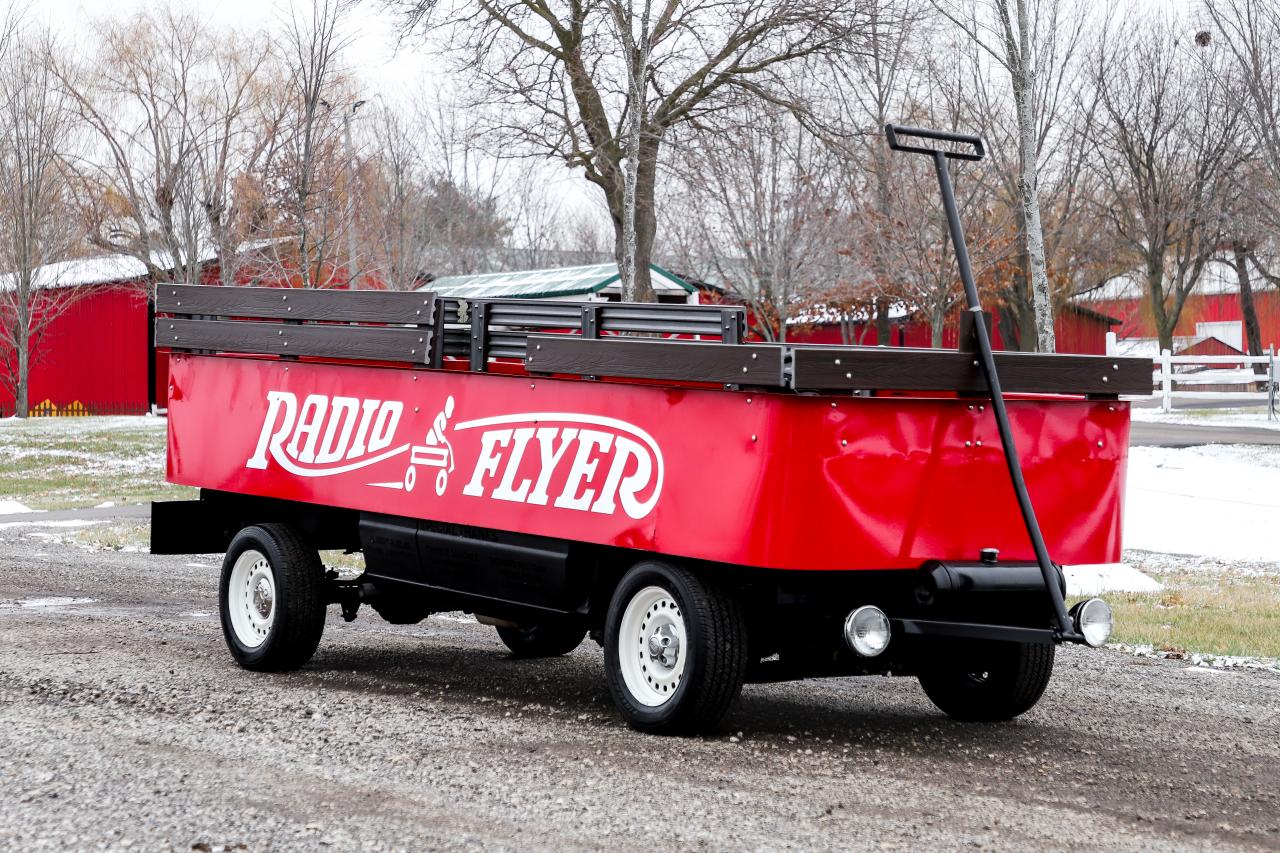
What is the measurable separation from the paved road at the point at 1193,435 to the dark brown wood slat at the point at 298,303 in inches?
745

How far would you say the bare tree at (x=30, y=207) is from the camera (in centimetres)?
3678

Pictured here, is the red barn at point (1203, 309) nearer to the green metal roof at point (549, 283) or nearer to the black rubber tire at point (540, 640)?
the green metal roof at point (549, 283)

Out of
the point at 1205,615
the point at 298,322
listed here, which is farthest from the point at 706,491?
the point at 1205,615

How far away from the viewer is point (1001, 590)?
21.9 ft

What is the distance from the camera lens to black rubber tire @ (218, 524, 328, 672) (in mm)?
8695

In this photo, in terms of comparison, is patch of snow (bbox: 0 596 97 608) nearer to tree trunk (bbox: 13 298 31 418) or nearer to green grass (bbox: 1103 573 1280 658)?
green grass (bbox: 1103 573 1280 658)

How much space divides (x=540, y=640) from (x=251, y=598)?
169cm

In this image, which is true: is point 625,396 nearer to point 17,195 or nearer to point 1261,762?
point 1261,762

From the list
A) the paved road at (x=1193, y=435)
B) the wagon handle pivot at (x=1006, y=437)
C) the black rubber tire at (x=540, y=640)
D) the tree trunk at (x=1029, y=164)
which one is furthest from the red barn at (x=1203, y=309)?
the wagon handle pivot at (x=1006, y=437)

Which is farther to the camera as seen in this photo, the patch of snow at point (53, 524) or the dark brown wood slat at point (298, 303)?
the patch of snow at point (53, 524)

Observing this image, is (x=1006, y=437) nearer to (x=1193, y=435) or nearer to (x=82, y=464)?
(x=82, y=464)

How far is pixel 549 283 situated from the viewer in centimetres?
4212

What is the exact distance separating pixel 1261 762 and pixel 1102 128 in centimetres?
4473

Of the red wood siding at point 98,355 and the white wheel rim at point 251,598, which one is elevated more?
the red wood siding at point 98,355
